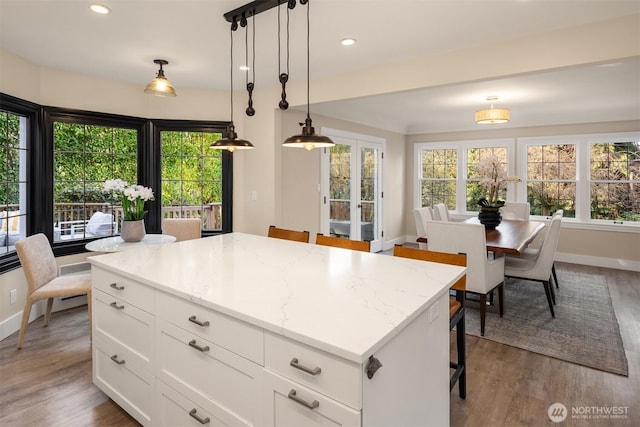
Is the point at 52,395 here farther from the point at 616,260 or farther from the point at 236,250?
the point at 616,260

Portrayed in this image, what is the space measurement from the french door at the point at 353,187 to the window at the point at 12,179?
340 centimetres

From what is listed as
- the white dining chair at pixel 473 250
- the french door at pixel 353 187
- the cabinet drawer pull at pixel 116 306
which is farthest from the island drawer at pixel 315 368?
the french door at pixel 353 187

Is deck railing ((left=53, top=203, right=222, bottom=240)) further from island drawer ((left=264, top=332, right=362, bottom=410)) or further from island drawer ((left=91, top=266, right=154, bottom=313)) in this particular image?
island drawer ((left=264, top=332, right=362, bottom=410))

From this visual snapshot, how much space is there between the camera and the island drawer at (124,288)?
5.94 ft

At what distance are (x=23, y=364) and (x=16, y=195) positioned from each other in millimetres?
1625

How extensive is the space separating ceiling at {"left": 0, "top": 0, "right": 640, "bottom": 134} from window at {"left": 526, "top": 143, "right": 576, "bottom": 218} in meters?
1.69

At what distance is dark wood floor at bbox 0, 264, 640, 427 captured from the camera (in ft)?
6.93

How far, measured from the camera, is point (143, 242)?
139 inches

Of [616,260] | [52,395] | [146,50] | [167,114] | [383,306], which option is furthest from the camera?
[616,260]

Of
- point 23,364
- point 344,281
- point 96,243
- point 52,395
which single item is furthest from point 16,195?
point 344,281

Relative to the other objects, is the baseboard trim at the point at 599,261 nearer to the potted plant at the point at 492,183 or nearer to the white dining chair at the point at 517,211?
the white dining chair at the point at 517,211

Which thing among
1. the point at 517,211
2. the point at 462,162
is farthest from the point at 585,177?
the point at 462,162

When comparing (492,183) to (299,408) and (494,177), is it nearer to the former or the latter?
(494,177)

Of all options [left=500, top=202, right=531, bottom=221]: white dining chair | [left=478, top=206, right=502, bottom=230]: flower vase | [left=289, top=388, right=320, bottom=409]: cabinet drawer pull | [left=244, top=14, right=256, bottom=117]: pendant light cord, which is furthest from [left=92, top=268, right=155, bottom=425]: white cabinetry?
[left=500, top=202, right=531, bottom=221]: white dining chair
